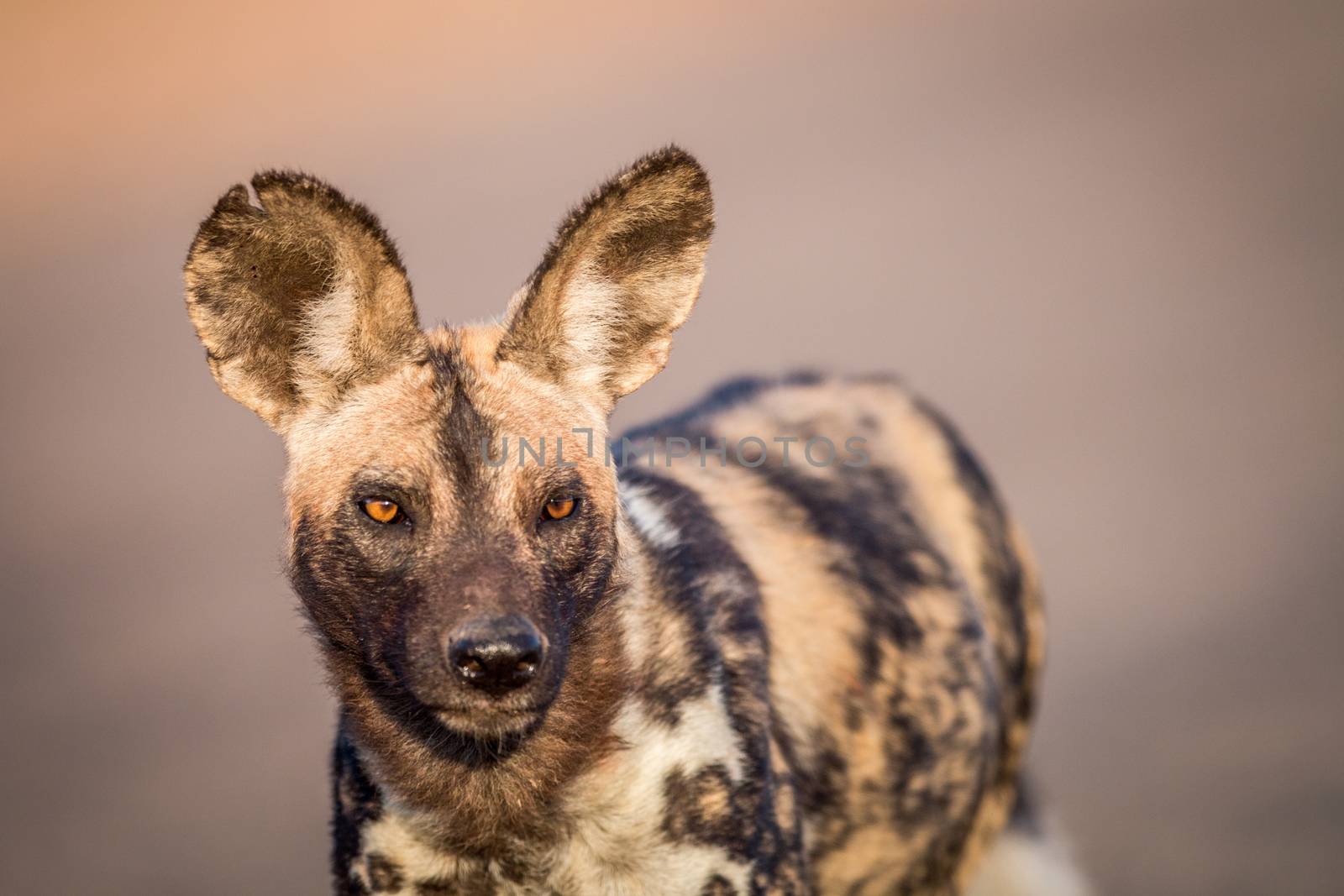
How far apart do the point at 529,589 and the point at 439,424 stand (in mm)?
293

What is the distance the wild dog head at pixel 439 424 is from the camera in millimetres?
2369

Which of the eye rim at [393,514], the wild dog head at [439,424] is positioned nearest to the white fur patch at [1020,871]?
the wild dog head at [439,424]

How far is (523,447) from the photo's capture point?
2500mm

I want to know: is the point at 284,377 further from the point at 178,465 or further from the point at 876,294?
the point at 876,294

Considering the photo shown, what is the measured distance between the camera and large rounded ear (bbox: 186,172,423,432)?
8.07 ft

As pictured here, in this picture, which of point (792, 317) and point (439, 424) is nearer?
point (439, 424)

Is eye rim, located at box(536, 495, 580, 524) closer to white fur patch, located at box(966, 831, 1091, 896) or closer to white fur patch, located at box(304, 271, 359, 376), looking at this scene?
white fur patch, located at box(304, 271, 359, 376)

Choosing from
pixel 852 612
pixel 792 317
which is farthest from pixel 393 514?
pixel 792 317

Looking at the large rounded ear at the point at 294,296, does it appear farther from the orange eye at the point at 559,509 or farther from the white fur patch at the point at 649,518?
the white fur patch at the point at 649,518

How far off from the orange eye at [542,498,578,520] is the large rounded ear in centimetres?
33

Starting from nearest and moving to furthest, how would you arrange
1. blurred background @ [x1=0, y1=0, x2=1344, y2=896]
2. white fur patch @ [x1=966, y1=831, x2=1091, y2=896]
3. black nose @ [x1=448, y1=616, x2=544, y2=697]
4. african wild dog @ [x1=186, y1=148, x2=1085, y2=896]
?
black nose @ [x1=448, y1=616, x2=544, y2=697] → african wild dog @ [x1=186, y1=148, x2=1085, y2=896] → white fur patch @ [x1=966, y1=831, x2=1091, y2=896] → blurred background @ [x1=0, y1=0, x2=1344, y2=896]

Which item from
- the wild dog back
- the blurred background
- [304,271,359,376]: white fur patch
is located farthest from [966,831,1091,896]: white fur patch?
[304,271,359,376]: white fur patch

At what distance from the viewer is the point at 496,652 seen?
90.1 inches

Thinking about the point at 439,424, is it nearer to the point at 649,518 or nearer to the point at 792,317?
the point at 649,518
